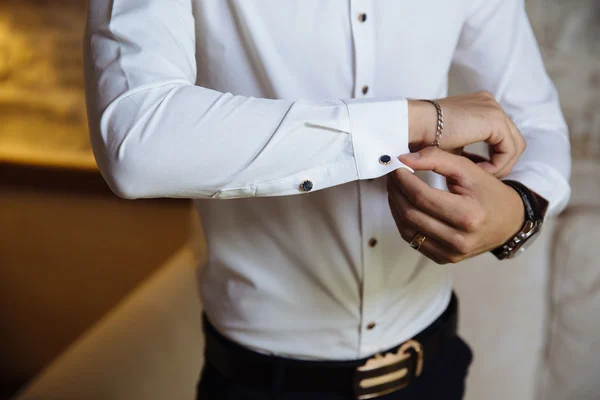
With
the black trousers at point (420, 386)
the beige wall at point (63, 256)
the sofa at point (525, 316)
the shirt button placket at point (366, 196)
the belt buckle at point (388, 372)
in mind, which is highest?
the shirt button placket at point (366, 196)

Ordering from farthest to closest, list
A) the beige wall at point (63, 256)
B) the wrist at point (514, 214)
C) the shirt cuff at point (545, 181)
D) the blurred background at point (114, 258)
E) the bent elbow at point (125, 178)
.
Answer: the beige wall at point (63, 256) < the blurred background at point (114, 258) < the shirt cuff at point (545, 181) < the wrist at point (514, 214) < the bent elbow at point (125, 178)

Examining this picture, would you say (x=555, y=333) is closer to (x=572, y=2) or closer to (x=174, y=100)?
(x=572, y=2)

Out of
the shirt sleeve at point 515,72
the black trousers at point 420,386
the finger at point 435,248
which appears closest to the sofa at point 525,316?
the black trousers at point 420,386

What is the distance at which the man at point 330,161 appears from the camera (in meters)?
0.57

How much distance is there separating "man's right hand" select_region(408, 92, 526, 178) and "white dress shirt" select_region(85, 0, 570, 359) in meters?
0.03

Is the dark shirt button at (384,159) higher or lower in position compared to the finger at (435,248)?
higher

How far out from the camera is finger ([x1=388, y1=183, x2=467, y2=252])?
0.62 m

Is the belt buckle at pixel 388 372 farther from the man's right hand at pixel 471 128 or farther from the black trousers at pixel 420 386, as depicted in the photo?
the man's right hand at pixel 471 128

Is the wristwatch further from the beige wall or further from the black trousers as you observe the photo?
the beige wall

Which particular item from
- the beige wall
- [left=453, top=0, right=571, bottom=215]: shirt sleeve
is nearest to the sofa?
[left=453, top=0, right=571, bottom=215]: shirt sleeve

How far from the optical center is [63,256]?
2689mm

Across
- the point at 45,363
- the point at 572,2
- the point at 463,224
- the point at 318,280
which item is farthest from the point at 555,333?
the point at 45,363

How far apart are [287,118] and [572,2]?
1404 mm

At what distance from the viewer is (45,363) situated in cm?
279
